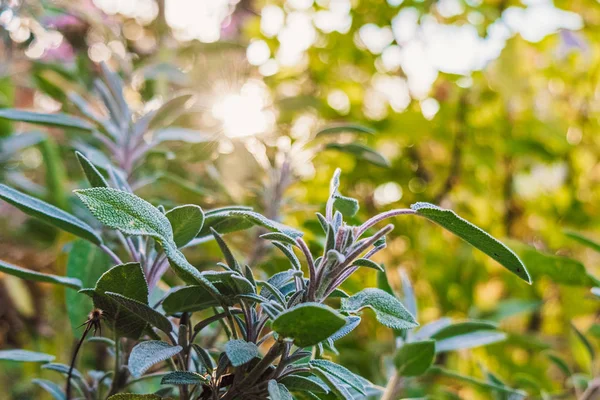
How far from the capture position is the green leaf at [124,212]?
9.5 inches

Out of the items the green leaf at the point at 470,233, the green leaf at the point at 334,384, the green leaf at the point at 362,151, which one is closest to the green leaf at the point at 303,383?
the green leaf at the point at 334,384

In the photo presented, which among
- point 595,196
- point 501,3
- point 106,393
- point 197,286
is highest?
point 501,3

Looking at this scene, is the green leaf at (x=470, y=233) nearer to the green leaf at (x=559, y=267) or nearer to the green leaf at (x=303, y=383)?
the green leaf at (x=303, y=383)

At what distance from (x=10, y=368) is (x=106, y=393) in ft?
2.81

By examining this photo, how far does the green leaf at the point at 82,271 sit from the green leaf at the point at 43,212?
0.36 feet

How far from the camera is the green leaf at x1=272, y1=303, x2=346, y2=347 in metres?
0.24

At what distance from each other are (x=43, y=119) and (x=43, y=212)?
0.71 feet

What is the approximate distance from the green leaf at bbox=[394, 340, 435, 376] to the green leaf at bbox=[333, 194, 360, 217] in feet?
0.44

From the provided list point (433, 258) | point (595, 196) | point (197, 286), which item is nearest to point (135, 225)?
point (197, 286)

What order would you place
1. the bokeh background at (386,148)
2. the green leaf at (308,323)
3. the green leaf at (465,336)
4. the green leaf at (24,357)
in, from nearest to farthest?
the green leaf at (308,323)
the green leaf at (24,357)
the green leaf at (465,336)
the bokeh background at (386,148)

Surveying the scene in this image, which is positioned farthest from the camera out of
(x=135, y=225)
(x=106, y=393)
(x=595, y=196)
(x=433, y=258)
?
(x=595, y=196)

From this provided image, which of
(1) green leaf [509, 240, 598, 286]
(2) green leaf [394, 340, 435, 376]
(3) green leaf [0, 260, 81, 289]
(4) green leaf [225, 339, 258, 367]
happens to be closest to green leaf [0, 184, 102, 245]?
(3) green leaf [0, 260, 81, 289]

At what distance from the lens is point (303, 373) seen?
0.34m

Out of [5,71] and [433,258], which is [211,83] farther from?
[433,258]
